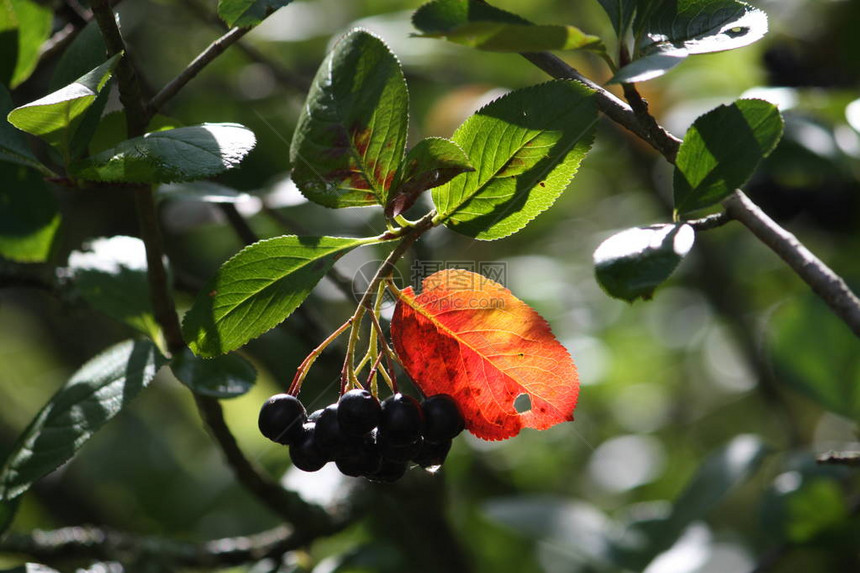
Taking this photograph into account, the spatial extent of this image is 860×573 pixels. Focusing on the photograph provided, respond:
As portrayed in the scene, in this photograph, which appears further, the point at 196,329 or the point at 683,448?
the point at 683,448

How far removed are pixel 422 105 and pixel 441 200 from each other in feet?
6.23

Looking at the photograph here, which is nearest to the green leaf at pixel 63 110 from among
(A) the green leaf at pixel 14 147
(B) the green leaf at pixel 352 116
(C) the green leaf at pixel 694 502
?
(A) the green leaf at pixel 14 147

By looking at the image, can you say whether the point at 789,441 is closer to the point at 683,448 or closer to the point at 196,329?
the point at 683,448

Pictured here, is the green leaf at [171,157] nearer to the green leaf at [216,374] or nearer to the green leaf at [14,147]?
the green leaf at [14,147]

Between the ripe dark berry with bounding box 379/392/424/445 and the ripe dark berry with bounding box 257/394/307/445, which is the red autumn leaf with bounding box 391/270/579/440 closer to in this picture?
the ripe dark berry with bounding box 379/392/424/445

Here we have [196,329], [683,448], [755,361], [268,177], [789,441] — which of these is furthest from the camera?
[683,448]

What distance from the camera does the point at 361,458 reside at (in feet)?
3.07

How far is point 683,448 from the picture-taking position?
106 inches

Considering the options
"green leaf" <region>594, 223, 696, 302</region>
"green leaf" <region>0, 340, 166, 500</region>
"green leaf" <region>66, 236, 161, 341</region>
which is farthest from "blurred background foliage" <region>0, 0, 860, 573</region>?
"green leaf" <region>594, 223, 696, 302</region>

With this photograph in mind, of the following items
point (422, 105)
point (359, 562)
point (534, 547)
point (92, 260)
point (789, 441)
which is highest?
point (92, 260)

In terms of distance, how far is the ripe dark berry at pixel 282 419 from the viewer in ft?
3.16

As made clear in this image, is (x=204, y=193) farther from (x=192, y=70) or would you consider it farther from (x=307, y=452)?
(x=307, y=452)

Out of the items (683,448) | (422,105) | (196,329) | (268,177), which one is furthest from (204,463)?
(196,329)

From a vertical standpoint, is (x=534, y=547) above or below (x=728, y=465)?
below
